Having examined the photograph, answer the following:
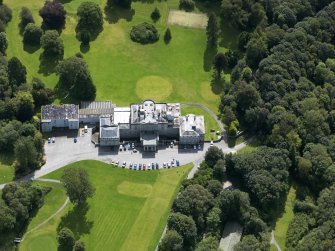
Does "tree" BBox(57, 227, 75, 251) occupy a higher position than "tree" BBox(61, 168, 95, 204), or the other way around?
"tree" BBox(61, 168, 95, 204)


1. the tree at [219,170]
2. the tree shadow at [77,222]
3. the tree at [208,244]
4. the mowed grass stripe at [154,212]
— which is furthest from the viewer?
the tree at [219,170]

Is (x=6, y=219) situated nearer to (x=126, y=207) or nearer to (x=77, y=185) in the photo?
(x=77, y=185)

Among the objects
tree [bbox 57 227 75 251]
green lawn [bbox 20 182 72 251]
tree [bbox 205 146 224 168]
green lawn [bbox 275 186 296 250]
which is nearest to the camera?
tree [bbox 57 227 75 251]

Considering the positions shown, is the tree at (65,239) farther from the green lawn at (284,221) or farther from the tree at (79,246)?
the green lawn at (284,221)

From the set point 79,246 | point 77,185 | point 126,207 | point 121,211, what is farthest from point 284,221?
point 77,185

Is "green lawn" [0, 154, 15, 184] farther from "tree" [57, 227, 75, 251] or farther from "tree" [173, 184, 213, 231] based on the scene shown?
"tree" [173, 184, 213, 231]

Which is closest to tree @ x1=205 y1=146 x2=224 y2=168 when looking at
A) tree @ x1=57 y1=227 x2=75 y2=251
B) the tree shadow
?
the tree shadow

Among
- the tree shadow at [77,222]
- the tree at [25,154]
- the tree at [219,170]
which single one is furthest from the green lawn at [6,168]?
the tree at [219,170]
